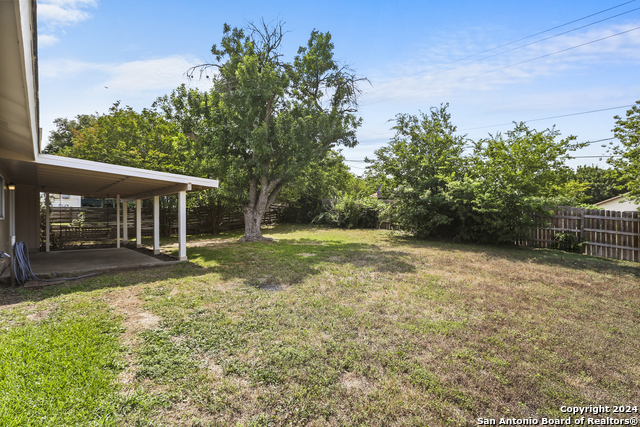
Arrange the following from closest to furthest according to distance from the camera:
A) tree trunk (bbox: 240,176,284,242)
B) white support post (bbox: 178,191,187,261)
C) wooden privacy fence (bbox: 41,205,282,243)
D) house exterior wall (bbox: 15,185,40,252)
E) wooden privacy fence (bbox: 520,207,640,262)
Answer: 1. white support post (bbox: 178,191,187,261)
2. wooden privacy fence (bbox: 520,207,640,262)
3. house exterior wall (bbox: 15,185,40,252)
4. tree trunk (bbox: 240,176,284,242)
5. wooden privacy fence (bbox: 41,205,282,243)

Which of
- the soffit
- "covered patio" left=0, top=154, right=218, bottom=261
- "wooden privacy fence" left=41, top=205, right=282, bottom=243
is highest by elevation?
the soffit

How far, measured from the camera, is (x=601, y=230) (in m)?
8.62

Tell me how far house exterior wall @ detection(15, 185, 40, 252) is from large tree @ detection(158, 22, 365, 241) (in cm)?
531

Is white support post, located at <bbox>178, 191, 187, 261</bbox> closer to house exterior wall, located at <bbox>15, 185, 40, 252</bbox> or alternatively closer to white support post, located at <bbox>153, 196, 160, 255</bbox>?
white support post, located at <bbox>153, 196, 160, 255</bbox>

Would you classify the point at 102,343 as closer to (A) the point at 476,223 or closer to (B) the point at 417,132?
(A) the point at 476,223

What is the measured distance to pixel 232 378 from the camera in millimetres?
2539

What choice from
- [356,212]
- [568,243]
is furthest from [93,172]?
[568,243]

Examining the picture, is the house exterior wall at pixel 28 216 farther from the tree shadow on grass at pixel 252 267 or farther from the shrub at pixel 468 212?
the shrub at pixel 468 212

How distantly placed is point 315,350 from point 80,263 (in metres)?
7.18

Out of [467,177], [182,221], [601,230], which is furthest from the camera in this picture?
[467,177]

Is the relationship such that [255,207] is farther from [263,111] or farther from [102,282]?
[102,282]

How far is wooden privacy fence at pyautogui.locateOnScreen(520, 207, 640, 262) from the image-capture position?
8.00m

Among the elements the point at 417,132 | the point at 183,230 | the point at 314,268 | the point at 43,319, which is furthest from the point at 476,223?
the point at 43,319

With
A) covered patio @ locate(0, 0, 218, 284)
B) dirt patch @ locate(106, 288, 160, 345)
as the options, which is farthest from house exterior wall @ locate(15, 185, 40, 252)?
dirt patch @ locate(106, 288, 160, 345)
